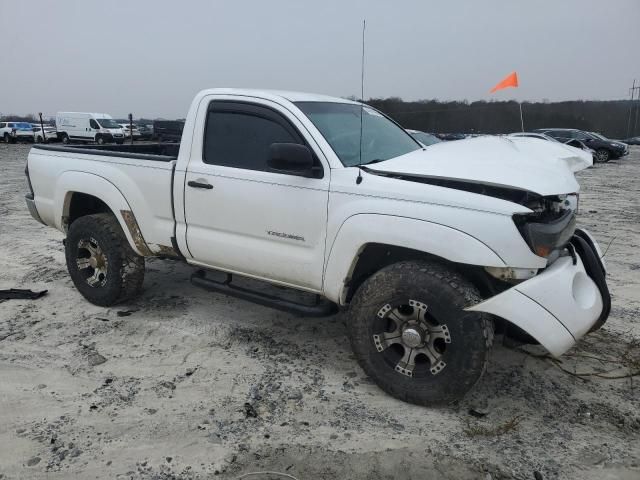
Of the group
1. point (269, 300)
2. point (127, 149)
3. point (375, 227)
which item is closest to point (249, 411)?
point (269, 300)

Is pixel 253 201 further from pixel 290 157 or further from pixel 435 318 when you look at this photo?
pixel 435 318

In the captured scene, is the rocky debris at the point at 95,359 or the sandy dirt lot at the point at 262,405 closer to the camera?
the sandy dirt lot at the point at 262,405

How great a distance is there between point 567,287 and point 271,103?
2.34 metres

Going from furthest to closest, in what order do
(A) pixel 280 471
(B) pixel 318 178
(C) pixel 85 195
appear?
(C) pixel 85 195 → (B) pixel 318 178 → (A) pixel 280 471

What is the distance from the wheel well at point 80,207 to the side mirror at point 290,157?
90.6 inches

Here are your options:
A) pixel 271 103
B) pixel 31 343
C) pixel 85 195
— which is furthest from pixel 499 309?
pixel 85 195

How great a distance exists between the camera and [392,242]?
304 cm

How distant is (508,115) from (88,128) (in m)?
29.5

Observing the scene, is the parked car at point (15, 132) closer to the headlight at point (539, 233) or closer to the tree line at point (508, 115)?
the tree line at point (508, 115)

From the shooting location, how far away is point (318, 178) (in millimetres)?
3322

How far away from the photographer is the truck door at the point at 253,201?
339 cm

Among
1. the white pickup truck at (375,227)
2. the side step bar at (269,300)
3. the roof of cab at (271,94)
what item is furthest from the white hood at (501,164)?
the side step bar at (269,300)

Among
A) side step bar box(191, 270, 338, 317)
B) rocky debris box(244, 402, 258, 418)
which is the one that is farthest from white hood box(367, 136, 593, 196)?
rocky debris box(244, 402, 258, 418)

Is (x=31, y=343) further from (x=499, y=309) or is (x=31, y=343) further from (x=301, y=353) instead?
(x=499, y=309)
